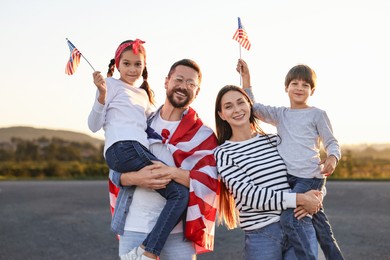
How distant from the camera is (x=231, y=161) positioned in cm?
352

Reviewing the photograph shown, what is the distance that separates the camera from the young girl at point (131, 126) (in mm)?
3510

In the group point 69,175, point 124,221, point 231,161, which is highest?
point 231,161

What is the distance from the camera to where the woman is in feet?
11.2

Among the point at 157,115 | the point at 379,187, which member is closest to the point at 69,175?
the point at 379,187

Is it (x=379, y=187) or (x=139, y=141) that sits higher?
(x=139, y=141)

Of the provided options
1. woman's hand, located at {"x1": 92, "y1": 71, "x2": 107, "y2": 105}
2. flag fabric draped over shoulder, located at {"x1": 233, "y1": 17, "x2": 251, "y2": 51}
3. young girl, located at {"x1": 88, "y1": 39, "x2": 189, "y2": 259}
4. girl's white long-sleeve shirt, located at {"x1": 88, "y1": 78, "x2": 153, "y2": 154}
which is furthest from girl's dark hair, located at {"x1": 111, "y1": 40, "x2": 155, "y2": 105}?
flag fabric draped over shoulder, located at {"x1": 233, "y1": 17, "x2": 251, "y2": 51}

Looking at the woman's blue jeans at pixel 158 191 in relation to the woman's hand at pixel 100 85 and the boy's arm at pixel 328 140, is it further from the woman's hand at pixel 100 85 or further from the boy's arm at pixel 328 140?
the boy's arm at pixel 328 140

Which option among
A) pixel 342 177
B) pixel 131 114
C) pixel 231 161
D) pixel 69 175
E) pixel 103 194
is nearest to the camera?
pixel 231 161

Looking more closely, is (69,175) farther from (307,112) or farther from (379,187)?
(307,112)

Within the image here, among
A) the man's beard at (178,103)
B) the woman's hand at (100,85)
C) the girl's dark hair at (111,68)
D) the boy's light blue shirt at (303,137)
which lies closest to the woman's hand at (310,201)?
the boy's light blue shirt at (303,137)

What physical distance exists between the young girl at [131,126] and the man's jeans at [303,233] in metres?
0.65

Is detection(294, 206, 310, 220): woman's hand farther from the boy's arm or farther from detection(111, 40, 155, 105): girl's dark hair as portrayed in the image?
detection(111, 40, 155, 105): girl's dark hair

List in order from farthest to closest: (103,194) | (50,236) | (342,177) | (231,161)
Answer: (342,177)
(103,194)
(50,236)
(231,161)

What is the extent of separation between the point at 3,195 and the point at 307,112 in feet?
35.7
